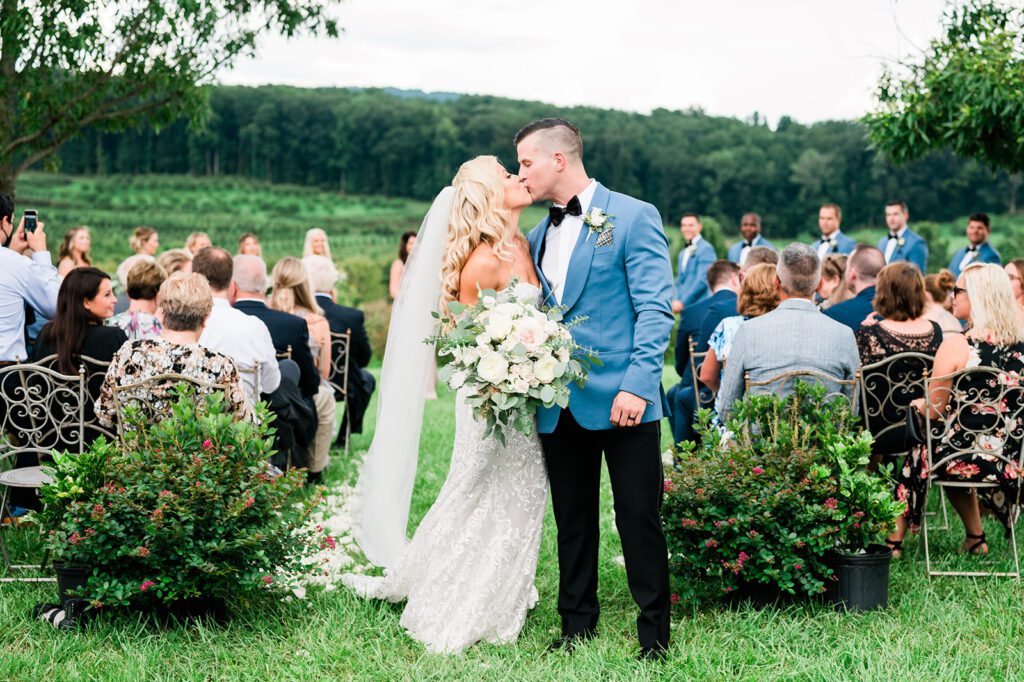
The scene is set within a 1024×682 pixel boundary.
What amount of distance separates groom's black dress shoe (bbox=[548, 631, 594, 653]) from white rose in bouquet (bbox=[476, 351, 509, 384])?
1.21 m

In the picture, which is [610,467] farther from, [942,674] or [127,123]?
[127,123]

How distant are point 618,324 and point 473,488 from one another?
41.2 inches

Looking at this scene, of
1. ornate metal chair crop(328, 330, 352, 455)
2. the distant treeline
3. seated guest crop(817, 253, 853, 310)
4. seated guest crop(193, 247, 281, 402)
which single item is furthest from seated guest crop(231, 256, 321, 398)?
the distant treeline

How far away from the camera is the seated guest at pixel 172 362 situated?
4.99 meters

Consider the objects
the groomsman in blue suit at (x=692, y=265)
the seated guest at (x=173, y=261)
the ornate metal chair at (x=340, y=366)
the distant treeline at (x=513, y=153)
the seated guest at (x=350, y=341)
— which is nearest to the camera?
the seated guest at (x=173, y=261)

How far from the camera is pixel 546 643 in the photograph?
4426 millimetres

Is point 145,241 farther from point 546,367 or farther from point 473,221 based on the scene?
point 546,367

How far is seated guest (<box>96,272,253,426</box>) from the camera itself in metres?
4.99

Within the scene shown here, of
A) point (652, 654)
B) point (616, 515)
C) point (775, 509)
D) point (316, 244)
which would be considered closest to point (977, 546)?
point (775, 509)

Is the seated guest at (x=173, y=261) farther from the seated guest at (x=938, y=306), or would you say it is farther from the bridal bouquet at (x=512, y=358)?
the seated guest at (x=938, y=306)

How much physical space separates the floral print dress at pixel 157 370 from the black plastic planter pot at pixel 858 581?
9.76ft

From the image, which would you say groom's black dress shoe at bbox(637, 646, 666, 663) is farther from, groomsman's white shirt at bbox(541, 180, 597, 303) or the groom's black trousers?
groomsman's white shirt at bbox(541, 180, 597, 303)

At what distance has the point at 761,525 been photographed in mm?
4559

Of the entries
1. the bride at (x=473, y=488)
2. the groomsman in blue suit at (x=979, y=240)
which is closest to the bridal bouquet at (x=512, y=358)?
the bride at (x=473, y=488)
